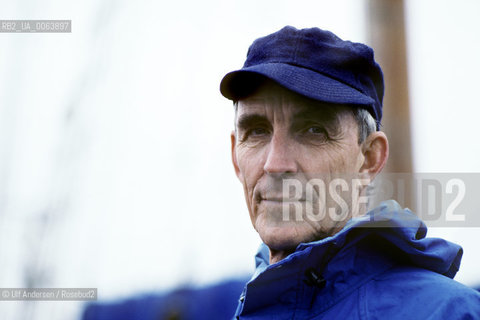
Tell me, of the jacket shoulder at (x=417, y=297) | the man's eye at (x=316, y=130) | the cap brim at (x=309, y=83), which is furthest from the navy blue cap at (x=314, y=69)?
the jacket shoulder at (x=417, y=297)

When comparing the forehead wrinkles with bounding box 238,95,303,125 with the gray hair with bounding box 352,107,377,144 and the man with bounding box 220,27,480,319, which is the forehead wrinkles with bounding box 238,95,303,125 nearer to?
the man with bounding box 220,27,480,319

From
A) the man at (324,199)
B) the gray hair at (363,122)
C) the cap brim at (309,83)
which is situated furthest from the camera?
the gray hair at (363,122)

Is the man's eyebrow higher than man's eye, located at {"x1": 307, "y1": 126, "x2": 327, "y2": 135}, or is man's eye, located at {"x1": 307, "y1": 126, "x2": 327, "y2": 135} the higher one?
the man's eyebrow

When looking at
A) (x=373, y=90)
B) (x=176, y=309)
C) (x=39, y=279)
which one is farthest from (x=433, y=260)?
(x=39, y=279)

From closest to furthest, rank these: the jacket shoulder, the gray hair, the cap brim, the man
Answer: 1. the jacket shoulder
2. the man
3. the cap brim
4. the gray hair

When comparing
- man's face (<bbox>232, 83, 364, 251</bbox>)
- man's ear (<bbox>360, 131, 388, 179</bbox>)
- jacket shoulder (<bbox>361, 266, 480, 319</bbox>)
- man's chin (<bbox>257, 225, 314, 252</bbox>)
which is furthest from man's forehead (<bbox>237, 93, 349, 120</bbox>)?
jacket shoulder (<bbox>361, 266, 480, 319</bbox>)

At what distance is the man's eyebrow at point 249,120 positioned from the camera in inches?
55.7

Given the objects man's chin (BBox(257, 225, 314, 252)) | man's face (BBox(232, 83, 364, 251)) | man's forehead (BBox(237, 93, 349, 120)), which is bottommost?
man's chin (BBox(257, 225, 314, 252))

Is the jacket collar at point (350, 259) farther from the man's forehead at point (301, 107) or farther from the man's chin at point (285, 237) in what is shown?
the man's forehead at point (301, 107)

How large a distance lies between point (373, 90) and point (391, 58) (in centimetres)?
107

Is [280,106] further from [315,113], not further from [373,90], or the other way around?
[373,90]

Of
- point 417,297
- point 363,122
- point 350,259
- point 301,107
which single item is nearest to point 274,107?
point 301,107

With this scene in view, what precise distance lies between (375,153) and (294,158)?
0.34 meters

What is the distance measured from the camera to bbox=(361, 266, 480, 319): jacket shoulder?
0.95 m
